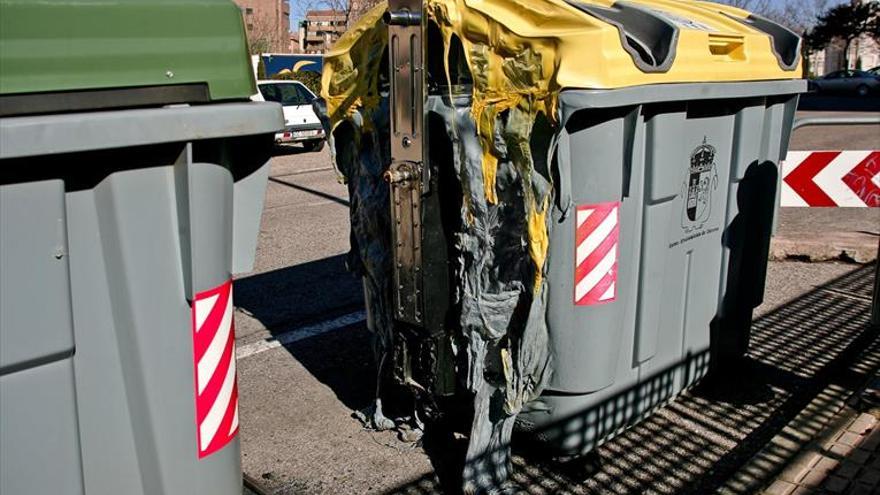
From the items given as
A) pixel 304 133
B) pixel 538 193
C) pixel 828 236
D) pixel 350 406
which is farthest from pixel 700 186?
pixel 304 133

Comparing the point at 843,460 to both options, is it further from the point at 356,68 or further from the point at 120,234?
the point at 120,234

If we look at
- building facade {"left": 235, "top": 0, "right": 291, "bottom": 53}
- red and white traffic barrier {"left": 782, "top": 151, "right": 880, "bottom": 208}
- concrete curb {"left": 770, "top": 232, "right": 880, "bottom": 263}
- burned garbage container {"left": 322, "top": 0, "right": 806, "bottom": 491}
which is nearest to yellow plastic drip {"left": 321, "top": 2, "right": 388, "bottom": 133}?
burned garbage container {"left": 322, "top": 0, "right": 806, "bottom": 491}

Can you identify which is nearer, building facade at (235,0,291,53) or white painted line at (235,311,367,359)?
white painted line at (235,311,367,359)

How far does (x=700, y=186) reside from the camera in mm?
4164

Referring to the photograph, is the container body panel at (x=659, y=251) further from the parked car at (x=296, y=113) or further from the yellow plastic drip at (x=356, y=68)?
the parked car at (x=296, y=113)

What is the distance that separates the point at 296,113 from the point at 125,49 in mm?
Answer: 14705

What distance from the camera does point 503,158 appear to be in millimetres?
3424

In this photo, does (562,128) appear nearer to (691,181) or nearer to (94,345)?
(691,181)

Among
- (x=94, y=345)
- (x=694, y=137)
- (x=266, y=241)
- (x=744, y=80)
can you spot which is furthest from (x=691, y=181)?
(x=266, y=241)

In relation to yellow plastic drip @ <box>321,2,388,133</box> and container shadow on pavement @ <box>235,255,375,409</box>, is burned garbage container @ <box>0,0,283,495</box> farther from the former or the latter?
container shadow on pavement @ <box>235,255,375,409</box>

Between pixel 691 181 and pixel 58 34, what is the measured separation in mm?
2983

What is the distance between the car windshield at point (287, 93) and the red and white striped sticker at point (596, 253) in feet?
46.3

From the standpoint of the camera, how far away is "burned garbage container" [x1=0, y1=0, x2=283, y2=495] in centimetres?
204

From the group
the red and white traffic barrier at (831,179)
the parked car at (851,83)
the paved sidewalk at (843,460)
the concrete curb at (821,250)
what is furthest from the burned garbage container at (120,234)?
the parked car at (851,83)
